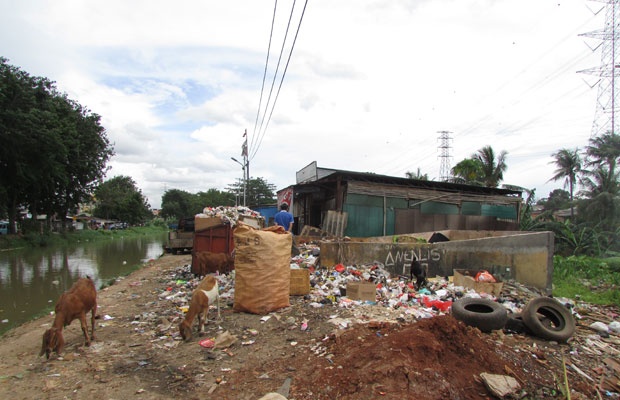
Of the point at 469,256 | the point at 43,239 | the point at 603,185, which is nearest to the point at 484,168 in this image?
the point at 603,185

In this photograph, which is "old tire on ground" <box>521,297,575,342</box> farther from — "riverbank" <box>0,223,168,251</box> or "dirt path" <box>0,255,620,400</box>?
"riverbank" <box>0,223,168,251</box>

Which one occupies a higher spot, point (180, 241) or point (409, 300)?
point (180, 241)

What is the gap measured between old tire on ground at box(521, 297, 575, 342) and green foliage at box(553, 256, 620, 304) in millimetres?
3929

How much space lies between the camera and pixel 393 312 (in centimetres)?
527

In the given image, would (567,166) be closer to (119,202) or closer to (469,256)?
(469,256)

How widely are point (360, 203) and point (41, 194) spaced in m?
25.1

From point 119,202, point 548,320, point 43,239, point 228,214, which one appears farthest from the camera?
point 119,202

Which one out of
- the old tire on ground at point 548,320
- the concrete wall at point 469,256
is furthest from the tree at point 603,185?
the old tire on ground at point 548,320

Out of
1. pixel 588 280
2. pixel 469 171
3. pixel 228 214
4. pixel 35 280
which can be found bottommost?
pixel 35 280

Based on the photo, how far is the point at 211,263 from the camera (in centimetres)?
826

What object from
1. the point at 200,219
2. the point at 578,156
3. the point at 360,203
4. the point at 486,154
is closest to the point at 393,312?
the point at 200,219

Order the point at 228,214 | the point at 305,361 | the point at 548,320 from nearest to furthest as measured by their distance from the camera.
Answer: the point at 305,361 < the point at 548,320 < the point at 228,214

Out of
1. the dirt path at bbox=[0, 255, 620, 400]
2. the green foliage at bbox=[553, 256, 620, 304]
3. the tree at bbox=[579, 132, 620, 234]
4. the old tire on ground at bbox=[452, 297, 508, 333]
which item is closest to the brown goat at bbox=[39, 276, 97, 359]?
the dirt path at bbox=[0, 255, 620, 400]

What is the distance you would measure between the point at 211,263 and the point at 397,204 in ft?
26.8
